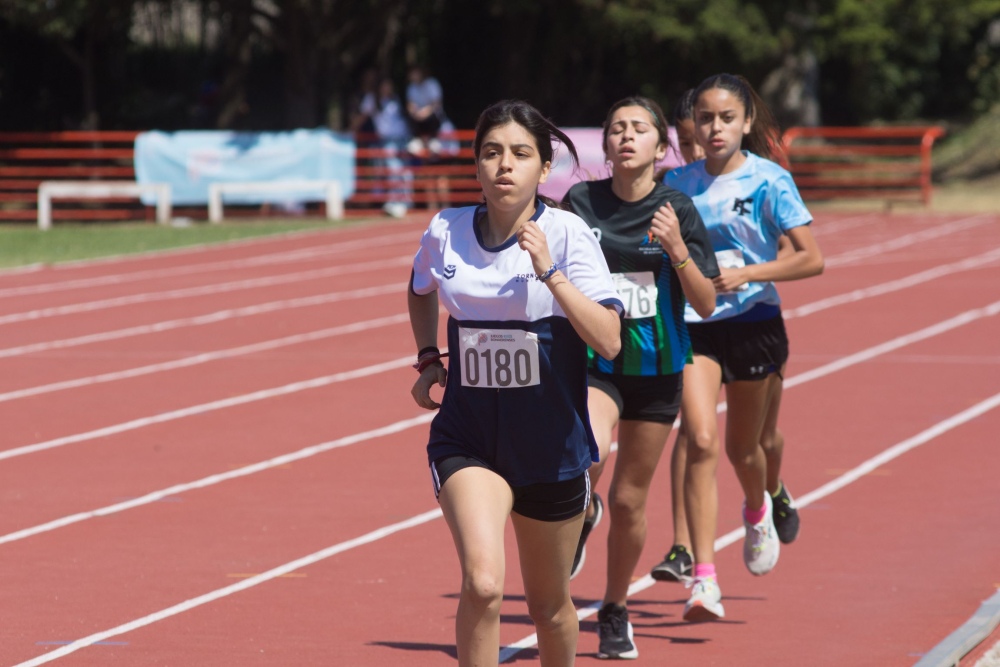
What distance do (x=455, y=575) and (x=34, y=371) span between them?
268 inches

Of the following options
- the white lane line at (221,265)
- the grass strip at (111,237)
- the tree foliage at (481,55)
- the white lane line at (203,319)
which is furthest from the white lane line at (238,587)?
the tree foliage at (481,55)

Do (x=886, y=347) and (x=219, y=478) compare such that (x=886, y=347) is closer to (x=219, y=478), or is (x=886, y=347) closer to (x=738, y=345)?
(x=219, y=478)

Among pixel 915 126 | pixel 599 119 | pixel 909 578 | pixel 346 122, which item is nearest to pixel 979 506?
pixel 909 578

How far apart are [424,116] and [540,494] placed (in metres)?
23.4

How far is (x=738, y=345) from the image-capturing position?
6.68m

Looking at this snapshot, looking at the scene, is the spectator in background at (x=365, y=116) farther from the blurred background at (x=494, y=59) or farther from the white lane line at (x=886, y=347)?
the white lane line at (x=886, y=347)

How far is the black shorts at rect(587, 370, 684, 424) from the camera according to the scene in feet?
19.6

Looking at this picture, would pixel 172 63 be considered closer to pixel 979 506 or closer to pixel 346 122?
pixel 346 122

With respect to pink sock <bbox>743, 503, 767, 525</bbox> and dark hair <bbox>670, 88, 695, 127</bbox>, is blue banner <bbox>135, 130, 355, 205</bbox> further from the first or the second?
pink sock <bbox>743, 503, 767, 525</bbox>

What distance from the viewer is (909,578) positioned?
22.7 ft

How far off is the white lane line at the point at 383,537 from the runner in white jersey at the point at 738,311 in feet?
1.90

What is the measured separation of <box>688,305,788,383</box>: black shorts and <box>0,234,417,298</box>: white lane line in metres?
12.7

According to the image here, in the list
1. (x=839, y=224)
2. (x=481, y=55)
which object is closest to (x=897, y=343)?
(x=839, y=224)

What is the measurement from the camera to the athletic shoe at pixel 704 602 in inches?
243
